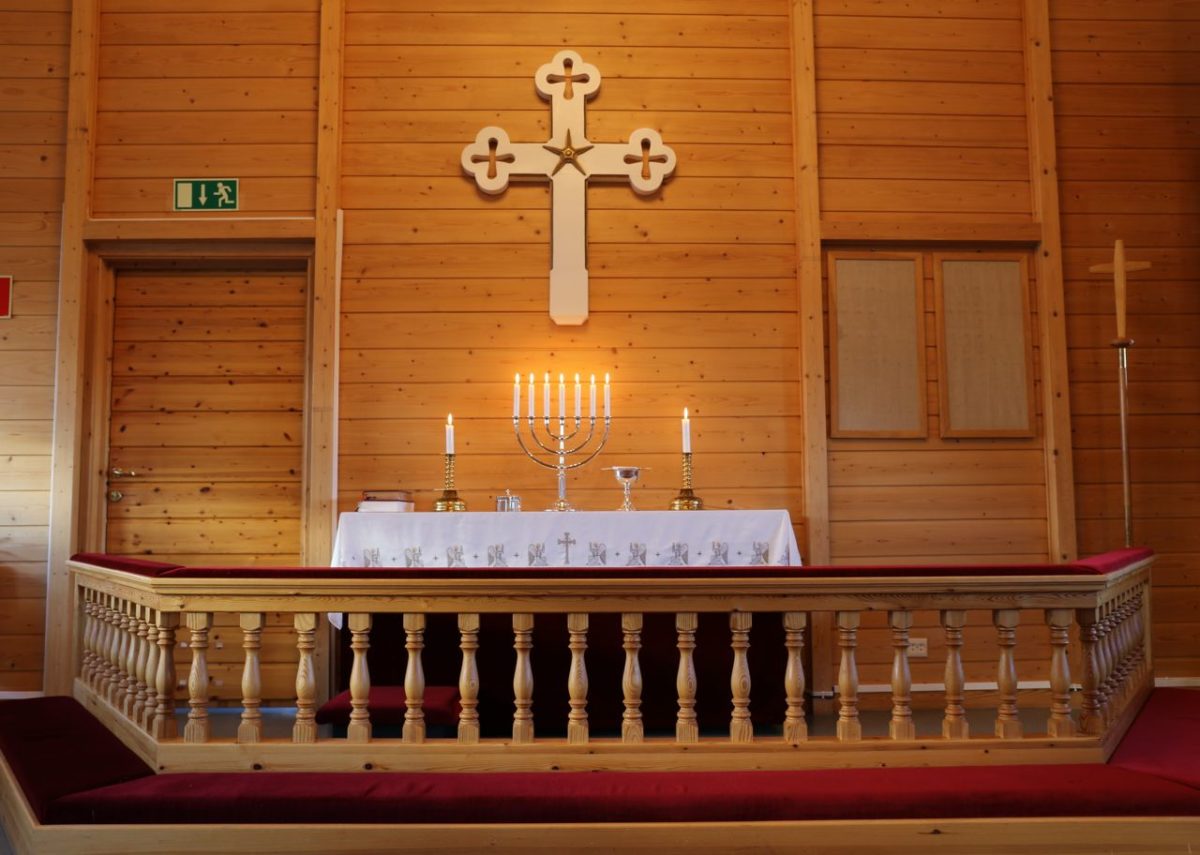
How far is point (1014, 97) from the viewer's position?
519 cm

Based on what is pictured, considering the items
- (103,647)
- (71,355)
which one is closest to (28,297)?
(71,355)

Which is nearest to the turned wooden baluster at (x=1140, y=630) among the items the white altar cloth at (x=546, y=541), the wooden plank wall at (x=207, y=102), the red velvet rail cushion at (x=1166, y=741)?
the red velvet rail cushion at (x=1166, y=741)

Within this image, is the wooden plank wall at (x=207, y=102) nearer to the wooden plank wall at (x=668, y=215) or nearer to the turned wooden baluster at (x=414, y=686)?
the wooden plank wall at (x=668, y=215)

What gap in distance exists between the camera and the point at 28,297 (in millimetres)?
4988

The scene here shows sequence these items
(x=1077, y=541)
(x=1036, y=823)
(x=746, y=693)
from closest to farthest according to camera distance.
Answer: (x=1036, y=823), (x=746, y=693), (x=1077, y=541)

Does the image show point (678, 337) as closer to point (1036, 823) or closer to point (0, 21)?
point (1036, 823)

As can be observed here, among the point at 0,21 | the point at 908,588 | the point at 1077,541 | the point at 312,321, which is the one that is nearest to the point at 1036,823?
the point at 908,588

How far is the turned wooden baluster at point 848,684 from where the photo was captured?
2.54 meters

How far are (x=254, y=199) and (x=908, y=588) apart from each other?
377cm

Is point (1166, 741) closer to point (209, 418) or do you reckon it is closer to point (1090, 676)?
point (1090, 676)

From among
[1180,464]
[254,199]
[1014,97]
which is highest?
[1014,97]

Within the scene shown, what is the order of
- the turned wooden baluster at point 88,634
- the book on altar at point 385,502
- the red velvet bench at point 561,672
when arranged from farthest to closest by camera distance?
the book on altar at point 385,502 → the red velvet bench at point 561,672 → the turned wooden baluster at point 88,634

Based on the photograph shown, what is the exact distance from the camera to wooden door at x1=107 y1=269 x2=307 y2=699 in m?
5.07

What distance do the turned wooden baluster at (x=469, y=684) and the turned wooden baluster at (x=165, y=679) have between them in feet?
2.29
